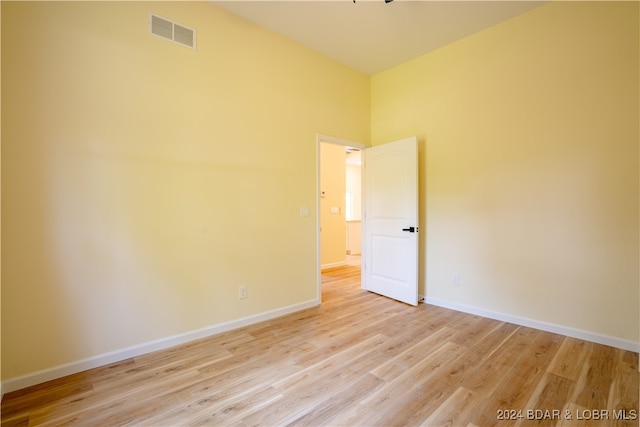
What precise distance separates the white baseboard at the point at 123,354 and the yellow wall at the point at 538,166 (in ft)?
7.55

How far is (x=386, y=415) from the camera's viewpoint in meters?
1.62

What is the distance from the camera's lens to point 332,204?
6.01m

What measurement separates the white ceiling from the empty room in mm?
28

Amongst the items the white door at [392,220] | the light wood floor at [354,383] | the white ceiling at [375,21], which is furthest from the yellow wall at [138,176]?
the white door at [392,220]

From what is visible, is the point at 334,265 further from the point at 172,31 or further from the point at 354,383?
the point at 172,31

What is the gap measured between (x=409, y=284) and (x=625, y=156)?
2.30m

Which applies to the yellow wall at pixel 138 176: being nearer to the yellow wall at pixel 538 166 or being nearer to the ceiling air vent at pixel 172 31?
the ceiling air vent at pixel 172 31

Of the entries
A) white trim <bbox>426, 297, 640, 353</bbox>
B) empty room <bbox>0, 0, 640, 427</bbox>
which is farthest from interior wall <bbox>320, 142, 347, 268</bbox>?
white trim <bbox>426, 297, 640, 353</bbox>

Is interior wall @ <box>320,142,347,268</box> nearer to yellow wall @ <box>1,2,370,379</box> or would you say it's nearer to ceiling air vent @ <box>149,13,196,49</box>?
yellow wall @ <box>1,2,370,379</box>

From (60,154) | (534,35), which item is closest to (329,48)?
(534,35)

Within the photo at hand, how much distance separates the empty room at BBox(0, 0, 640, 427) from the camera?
1.86 meters

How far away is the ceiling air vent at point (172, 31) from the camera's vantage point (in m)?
2.37

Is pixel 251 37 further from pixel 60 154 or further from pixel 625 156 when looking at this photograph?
pixel 625 156

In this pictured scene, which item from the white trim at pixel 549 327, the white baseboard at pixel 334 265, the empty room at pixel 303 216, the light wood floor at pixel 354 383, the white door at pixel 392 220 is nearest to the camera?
the light wood floor at pixel 354 383
